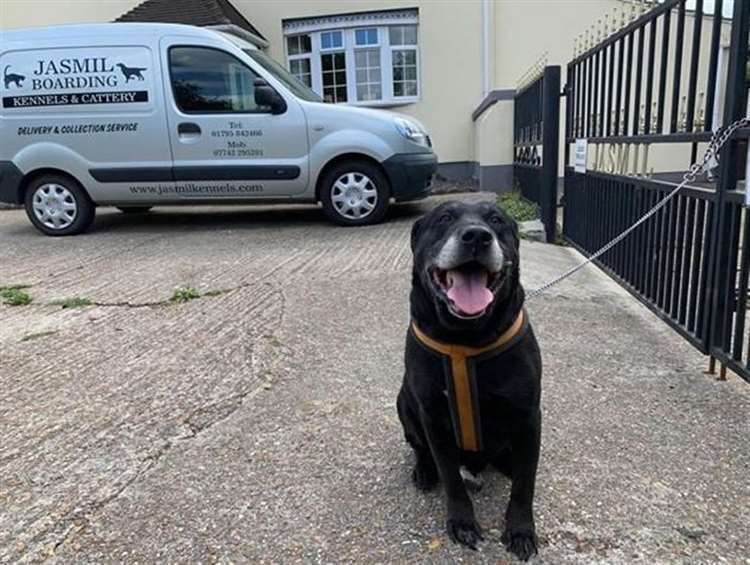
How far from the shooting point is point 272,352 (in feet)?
12.2

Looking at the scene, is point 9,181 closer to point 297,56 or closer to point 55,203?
point 55,203

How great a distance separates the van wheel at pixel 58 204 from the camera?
7797 millimetres

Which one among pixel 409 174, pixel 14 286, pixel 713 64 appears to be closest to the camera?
pixel 713 64

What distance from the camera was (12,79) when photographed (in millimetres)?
7570

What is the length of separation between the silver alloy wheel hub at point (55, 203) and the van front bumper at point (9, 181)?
0.75ft

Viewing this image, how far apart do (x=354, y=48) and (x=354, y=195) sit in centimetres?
700

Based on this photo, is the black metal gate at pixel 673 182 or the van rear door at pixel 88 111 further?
the van rear door at pixel 88 111

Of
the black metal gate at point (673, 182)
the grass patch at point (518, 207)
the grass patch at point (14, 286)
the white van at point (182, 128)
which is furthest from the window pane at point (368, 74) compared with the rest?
the grass patch at point (14, 286)

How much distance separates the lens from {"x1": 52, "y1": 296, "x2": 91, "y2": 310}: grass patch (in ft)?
15.6

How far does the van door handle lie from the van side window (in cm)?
15

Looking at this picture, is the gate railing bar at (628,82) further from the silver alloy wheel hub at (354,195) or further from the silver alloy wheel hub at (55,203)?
the silver alloy wheel hub at (55,203)

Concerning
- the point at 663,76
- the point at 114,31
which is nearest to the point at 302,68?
the point at 114,31

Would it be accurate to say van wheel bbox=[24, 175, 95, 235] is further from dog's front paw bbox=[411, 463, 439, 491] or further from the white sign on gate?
dog's front paw bbox=[411, 463, 439, 491]

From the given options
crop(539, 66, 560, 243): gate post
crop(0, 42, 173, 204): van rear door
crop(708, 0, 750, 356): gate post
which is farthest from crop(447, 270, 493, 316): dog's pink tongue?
crop(0, 42, 173, 204): van rear door
